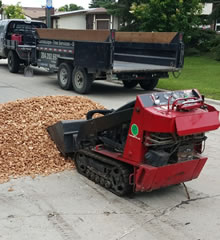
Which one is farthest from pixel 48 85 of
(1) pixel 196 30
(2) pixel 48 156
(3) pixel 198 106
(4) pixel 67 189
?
(1) pixel 196 30

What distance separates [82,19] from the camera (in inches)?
1999

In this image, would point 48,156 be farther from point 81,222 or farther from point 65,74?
point 65,74

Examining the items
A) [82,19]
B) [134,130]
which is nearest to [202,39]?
[134,130]

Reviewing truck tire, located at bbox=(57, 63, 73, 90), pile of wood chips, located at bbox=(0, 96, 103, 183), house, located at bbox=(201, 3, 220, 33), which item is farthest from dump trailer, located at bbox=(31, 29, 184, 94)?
house, located at bbox=(201, 3, 220, 33)

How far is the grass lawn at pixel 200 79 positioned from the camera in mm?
13745

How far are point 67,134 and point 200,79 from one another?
1187 centimetres

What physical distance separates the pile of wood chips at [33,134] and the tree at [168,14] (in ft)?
49.0

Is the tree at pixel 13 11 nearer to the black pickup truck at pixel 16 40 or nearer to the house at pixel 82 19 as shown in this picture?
the house at pixel 82 19

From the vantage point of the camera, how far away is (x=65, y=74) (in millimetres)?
13266

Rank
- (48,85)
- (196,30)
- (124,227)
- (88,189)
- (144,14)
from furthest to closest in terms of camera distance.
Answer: (196,30), (144,14), (48,85), (88,189), (124,227)

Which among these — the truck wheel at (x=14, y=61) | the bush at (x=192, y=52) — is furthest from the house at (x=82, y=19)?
the truck wheel at (x=14, y=61)

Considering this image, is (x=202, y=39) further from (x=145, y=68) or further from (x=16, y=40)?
(x=145, y=68)

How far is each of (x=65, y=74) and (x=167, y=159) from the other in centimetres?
933

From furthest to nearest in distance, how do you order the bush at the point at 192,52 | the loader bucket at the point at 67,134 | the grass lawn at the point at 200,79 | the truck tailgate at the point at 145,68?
the bush at the point at 192,52 → the grass lawn at the point at 200,79 → the truck tailgate at the point at 145,68 → the loader bucket at the point at 67,134
